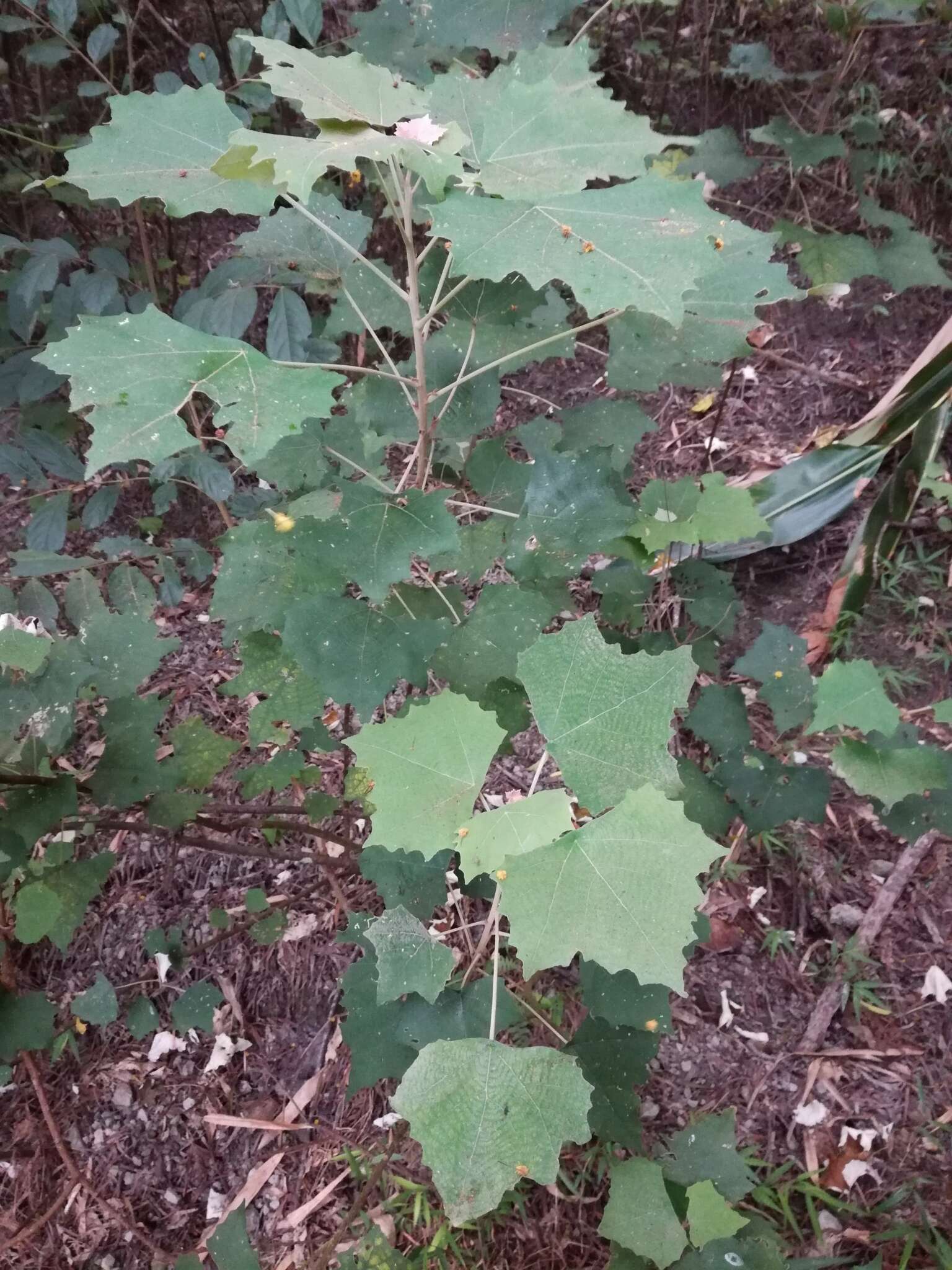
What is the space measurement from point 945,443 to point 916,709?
1.00 meters

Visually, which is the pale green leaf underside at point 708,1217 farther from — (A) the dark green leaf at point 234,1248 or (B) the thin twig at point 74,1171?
(B) the thin twig at point 74,1171

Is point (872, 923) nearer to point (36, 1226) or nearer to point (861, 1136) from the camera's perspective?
point (861, 1136)

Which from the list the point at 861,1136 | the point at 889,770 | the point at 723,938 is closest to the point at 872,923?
the point at 723,938

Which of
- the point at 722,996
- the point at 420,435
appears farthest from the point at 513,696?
the point at 722,996

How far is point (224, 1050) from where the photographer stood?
1.98 m

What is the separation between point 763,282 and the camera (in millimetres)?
1227

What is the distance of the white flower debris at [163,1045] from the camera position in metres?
1.99

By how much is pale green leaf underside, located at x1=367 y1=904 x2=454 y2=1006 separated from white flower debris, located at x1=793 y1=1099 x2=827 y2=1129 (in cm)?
115

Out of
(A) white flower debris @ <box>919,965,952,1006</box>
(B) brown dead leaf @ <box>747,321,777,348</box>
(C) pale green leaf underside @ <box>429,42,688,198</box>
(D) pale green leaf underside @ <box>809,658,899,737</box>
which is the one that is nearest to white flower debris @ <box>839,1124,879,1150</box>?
(A) white flower debris @ <box>919,965,952,1006</box>

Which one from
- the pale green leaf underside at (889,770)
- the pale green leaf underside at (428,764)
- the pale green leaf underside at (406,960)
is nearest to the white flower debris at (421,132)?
the pale green leaf underside at (428,764)

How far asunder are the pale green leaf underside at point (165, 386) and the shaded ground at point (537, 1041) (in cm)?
145

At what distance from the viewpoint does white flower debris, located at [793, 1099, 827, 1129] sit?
1754 millimetres

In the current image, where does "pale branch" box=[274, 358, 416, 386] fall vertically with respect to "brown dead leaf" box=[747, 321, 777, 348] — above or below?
above

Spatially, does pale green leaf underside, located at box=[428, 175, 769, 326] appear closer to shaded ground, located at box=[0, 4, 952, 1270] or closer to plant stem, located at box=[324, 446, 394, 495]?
plant stem, located at box=[324, 446, 394, 495]
